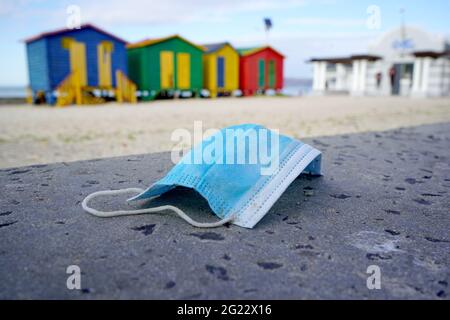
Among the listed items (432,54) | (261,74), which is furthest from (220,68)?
(432,54)

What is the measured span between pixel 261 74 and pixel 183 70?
6413 mm

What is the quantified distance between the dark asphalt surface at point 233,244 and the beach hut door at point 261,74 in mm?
21785

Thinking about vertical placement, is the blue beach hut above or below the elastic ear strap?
above

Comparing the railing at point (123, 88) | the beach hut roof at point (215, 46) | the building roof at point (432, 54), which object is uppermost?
the beach hut roof at point (215, 46)

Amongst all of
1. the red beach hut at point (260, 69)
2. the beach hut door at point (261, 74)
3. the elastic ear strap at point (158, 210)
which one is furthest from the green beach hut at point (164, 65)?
the elastic ear strap at point (158, 210)

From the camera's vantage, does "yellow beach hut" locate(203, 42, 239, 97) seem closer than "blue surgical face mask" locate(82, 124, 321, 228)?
No

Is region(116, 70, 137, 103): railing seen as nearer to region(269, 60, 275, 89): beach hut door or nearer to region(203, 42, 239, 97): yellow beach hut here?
region(203, 42, 239, 97): yellow beach hut

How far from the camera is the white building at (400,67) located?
24.9 metres

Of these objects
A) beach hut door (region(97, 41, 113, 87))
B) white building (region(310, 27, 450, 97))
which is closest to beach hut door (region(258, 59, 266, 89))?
white building (region(310, 27, 450, 97))

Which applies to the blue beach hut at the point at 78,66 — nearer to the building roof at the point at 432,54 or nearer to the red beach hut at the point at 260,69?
the red beach hut at the point at 260,69

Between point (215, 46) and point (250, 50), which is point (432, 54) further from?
point (215, 46)

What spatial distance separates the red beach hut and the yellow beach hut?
0.70m

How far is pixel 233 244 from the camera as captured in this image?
6.14 ft

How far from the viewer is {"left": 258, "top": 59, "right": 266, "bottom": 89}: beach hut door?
24156mm
